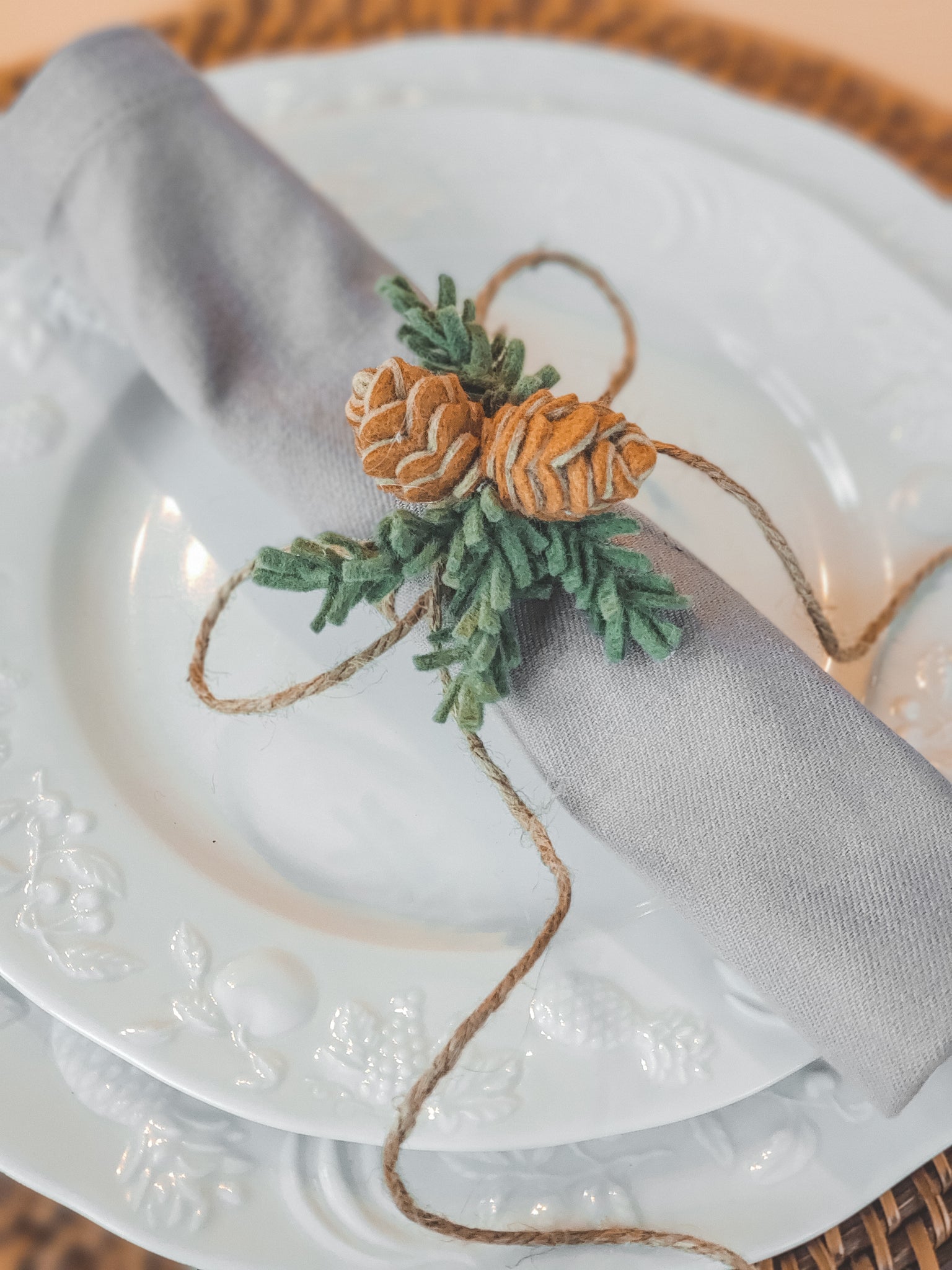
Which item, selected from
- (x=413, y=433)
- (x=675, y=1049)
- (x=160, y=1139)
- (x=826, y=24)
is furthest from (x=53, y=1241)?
(x=826, y=24)

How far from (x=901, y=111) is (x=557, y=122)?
0.97ft

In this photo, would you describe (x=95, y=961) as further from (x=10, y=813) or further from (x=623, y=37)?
(x=623, y=37)

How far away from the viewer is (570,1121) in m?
0.43

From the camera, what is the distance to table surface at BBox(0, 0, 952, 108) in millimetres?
1025

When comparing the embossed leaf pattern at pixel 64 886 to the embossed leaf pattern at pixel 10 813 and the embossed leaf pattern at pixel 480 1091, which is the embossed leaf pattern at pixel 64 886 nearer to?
the embossed leaf pattern at pixel 10 813

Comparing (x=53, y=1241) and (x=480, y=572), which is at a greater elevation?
(x=480, y=572)

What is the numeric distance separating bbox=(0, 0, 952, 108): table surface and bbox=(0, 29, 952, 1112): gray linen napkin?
22.9 inches

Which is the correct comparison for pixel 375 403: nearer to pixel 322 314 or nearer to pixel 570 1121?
pixel 322 314

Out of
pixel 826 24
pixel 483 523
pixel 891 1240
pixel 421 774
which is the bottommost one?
pixel 891 1240

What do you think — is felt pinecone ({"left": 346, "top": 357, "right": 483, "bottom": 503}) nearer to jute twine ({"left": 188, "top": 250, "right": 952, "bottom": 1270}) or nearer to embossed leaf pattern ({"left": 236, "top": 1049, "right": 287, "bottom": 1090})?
jute twine ({"left": 188, "top": 250, "right": 952, "bottom": 1270})

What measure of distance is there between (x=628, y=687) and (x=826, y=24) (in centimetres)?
94

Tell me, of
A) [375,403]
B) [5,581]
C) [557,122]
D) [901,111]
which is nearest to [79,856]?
[5,581]

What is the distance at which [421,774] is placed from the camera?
1.71 ft

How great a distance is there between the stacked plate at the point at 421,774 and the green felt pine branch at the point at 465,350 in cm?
17
